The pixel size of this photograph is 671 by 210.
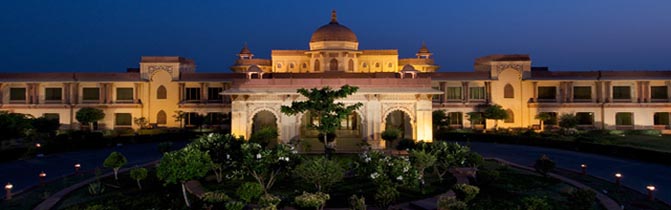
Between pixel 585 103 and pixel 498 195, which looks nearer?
pixel 498 195

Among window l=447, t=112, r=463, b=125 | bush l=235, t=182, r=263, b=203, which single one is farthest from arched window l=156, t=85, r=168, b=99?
bush l=235, t=182, r=263, b=203

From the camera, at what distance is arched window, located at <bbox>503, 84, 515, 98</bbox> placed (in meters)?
40.0

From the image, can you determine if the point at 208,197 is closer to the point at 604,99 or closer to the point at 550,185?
the point at 550,185

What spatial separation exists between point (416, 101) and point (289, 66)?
19.4 meters

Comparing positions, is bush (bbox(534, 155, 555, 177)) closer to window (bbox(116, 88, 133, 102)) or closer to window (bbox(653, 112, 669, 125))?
window (bbox(653, 112, 669, 125))

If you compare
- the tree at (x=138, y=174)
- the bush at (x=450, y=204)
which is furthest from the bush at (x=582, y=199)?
the tree at (x=138, y=174)

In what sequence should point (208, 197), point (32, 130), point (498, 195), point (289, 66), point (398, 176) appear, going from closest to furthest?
point (208, 197)
point (398, 176)
point (498, 195)
point (32, 130)
point (289, 66)

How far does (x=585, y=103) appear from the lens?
128 feet

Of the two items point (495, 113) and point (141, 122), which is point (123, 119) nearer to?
point (141, 122)

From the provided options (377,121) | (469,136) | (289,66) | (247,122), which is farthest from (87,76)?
(469,136)

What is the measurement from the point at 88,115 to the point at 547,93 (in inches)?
1337

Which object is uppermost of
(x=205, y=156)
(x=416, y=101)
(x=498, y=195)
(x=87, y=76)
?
(x=87, y=76)

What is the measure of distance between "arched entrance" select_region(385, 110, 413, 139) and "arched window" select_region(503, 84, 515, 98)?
39.9 feet

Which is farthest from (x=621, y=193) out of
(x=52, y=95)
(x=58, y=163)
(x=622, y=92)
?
(x=52, y=95)
